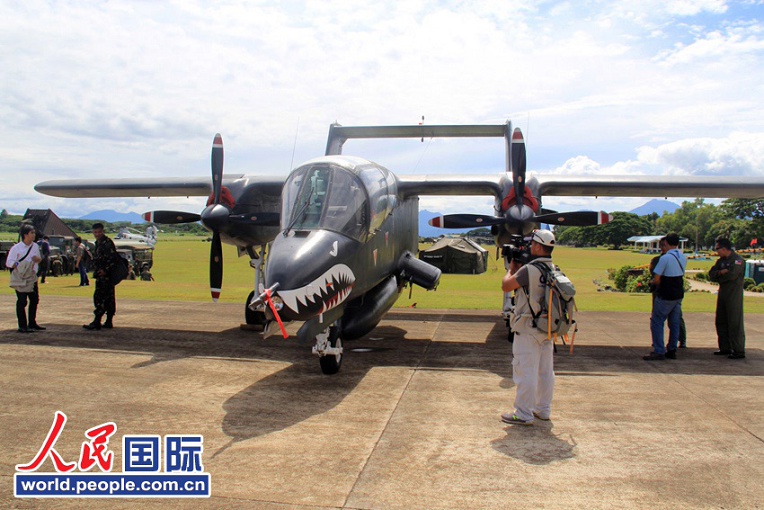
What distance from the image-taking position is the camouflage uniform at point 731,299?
9.77m

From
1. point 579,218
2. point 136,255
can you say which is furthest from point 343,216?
point 136,255

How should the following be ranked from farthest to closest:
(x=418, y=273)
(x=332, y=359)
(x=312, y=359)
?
(x=418, y=273)
(x=312, y=359)
(x=332, y=359)

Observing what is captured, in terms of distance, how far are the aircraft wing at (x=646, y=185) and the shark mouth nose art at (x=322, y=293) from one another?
264 inches

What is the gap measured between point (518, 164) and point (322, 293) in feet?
20.1

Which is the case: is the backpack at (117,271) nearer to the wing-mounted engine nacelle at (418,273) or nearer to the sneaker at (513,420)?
the wing-mounted engine nacelle at (418,273)

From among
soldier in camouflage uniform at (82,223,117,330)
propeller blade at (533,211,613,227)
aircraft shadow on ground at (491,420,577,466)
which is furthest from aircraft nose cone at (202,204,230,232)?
aircraft shadow on ground at (491,420,577,466)

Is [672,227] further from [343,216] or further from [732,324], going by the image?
[343,216]

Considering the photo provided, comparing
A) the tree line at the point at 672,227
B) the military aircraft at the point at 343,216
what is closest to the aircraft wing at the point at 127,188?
the military aircraft at the point at 343,216

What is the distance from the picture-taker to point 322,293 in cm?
714

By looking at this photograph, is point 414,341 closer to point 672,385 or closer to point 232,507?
point 672,385

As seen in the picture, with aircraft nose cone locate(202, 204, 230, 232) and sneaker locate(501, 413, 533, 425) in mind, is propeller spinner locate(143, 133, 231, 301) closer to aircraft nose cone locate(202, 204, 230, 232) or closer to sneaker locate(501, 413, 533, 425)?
aircraft nose cone locate(202, 204, 230, 232)

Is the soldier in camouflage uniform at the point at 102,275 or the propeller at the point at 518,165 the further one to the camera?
the soldier in camouflage uniform at the point at 102,275

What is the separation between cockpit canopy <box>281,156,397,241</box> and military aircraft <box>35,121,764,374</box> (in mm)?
17

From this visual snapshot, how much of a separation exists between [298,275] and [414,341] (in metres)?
5.33
